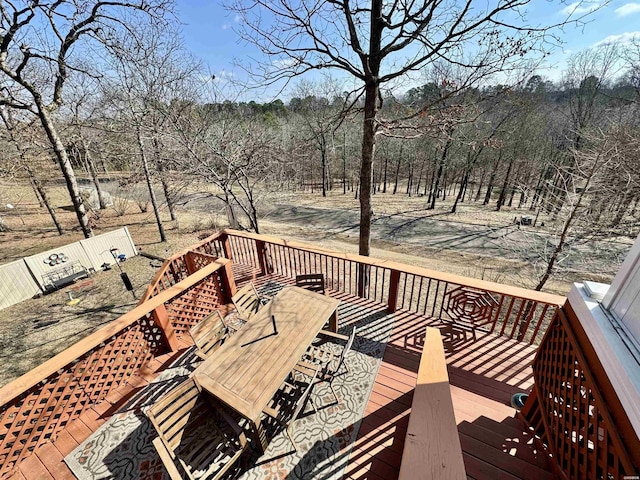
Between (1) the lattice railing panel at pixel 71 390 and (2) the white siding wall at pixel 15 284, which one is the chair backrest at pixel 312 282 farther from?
(2) the white siding wall at pixel 15 284

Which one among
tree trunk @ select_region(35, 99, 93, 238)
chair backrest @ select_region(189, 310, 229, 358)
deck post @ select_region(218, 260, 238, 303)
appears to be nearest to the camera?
chair backrest @ select_region(189, 310, 229, 358)

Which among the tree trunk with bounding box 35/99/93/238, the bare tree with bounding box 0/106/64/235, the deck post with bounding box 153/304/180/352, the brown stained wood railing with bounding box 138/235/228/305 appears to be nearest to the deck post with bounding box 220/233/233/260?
the brown stained wood railing with bounding box 138/235/228/305

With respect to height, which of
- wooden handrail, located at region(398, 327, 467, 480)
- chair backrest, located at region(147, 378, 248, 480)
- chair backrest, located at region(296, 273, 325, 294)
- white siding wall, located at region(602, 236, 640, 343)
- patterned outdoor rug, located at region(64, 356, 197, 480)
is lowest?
patterned outdoor rug, located at region(64, 356, 197, 480)

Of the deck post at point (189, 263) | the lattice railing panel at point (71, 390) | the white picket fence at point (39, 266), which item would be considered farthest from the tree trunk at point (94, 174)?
the lattice railing panel at point (71, 390)

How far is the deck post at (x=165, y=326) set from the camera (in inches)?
138

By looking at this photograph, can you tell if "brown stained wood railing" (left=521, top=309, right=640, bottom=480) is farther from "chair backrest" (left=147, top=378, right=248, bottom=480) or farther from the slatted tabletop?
"chair backrest" (left=147, top=378, right=248, bottom=480)

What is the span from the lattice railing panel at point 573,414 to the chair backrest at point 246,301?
3.22 metres

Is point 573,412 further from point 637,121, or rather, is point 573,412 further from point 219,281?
point 637,121

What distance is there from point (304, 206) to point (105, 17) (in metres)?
15.6

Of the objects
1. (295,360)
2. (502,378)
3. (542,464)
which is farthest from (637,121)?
(295,360)

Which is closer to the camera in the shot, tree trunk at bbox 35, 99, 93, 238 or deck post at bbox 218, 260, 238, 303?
deck post at bbox 218, 260, 238, 303

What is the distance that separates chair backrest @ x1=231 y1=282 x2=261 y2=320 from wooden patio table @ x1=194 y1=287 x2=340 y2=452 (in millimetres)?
485

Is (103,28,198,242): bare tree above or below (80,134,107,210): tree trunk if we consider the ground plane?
above

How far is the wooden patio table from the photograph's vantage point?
2.29 metres
